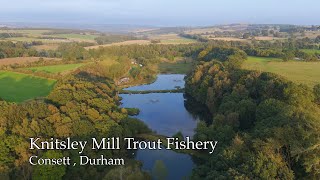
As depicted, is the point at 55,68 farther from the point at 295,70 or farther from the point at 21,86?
the point at 295,70

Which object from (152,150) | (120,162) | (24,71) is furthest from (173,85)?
(120,162)

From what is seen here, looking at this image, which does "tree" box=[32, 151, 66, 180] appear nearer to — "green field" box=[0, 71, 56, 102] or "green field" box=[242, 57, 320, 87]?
"green field" box=[0, 71, 56, 102]

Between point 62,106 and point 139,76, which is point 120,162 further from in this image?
point 139,76

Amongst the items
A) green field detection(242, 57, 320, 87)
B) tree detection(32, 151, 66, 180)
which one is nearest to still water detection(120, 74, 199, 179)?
tree detection(32, 151, 66, 180)

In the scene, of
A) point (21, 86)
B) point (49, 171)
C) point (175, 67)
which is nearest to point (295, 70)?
point (175, 67)

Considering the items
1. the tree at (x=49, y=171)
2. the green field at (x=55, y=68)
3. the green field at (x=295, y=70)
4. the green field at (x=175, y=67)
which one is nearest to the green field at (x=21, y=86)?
the green field at (x=55, y=68)

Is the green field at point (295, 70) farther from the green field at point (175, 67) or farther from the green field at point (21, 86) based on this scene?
the green field at point (21, 86)
